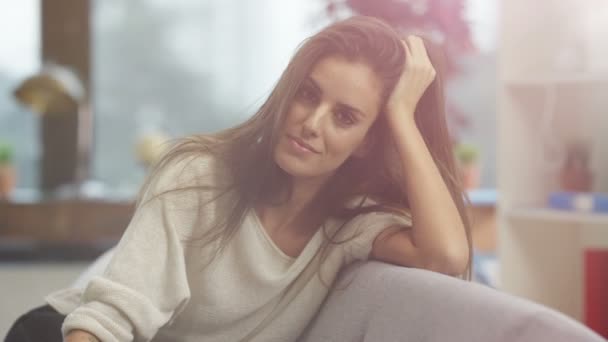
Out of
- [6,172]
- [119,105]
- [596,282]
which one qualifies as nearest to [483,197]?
[596,282]

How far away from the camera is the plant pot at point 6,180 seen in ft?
12.1

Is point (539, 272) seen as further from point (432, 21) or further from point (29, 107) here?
point (29, 107)

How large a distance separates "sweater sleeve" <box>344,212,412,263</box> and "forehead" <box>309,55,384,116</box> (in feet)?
0.57

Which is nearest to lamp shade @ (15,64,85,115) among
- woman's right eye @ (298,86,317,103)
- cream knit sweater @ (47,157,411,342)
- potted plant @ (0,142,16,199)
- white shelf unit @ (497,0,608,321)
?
potted plant @ (0,142,16,199)

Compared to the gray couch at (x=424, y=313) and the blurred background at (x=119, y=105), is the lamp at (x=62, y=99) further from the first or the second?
the gray couch at (x=424, y=313)

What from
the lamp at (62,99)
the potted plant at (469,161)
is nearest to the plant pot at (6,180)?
the lamp at (62,99)

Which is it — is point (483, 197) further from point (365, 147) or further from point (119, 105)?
point (365, 147)

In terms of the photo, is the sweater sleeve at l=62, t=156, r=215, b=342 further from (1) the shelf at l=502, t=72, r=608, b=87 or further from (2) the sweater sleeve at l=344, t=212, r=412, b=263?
(1) the shelf at l=502, t=72, r=608, b=87

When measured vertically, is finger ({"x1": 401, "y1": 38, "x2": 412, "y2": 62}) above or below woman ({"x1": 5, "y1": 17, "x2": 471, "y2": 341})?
above

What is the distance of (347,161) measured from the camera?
46.4 inches

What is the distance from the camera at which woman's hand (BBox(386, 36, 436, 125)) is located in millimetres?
1109

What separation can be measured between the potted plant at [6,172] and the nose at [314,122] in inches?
113

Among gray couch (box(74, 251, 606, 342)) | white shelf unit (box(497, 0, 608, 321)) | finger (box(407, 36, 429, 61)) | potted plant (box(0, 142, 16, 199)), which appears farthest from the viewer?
potted plant (box(0, 142, 16, 199))

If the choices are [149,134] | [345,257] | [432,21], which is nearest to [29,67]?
[149,134]
